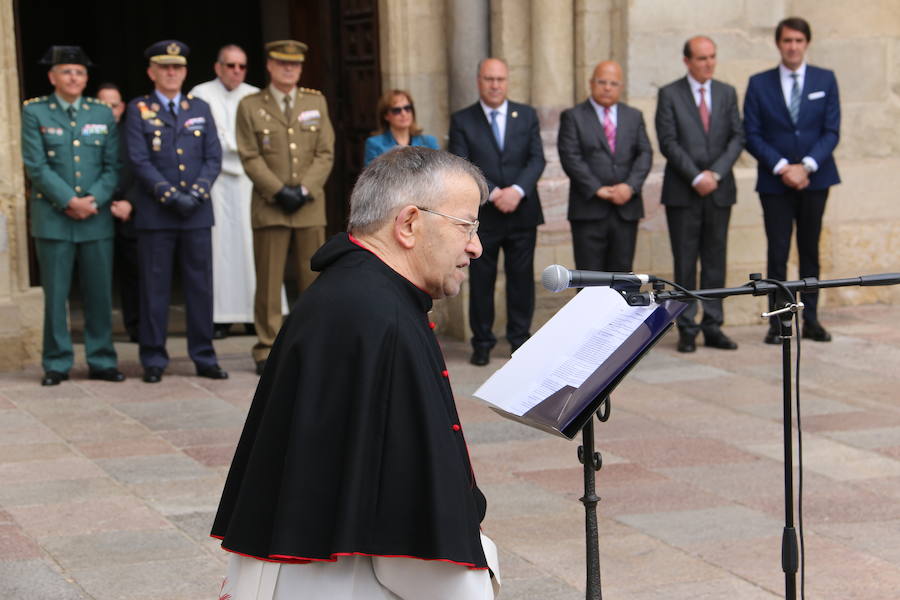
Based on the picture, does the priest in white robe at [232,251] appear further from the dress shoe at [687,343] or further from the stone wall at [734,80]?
the dress shoe at [687,343]

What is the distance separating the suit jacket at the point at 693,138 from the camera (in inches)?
361

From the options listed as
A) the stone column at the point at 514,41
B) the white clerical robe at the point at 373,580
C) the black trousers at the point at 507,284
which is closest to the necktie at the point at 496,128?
the black trousers at the point at 507,284

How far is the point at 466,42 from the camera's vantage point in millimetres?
10031

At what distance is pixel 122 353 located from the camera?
9.52 metres

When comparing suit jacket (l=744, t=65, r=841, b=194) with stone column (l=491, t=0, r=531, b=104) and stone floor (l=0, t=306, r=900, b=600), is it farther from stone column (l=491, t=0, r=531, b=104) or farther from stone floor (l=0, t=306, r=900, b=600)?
stone column (l=491, t=0, r=531, b=104)

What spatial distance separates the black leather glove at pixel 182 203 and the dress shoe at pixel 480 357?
1.88m

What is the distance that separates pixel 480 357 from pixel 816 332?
2192 millimetres

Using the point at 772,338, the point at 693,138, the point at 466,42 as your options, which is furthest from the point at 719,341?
the point at 466,42

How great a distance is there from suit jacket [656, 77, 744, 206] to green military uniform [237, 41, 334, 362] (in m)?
2.10

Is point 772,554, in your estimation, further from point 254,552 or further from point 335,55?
point 335,55

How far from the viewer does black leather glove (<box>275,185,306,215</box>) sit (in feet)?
28.3

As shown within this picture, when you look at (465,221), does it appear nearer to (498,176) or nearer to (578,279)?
(578,279)

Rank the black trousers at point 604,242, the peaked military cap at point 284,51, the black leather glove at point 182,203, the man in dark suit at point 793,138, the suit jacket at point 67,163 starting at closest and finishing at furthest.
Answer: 1. the suit jacket at point 67,163
2. the black leather glove at point 182,203
3. the peaked military cap at point 284,51
4. the black trousers at point 604,242
5. the man in dark suit at point 793,138

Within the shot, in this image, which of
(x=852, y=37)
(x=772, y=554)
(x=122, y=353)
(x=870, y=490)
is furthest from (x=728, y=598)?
(x=852, y=37)
